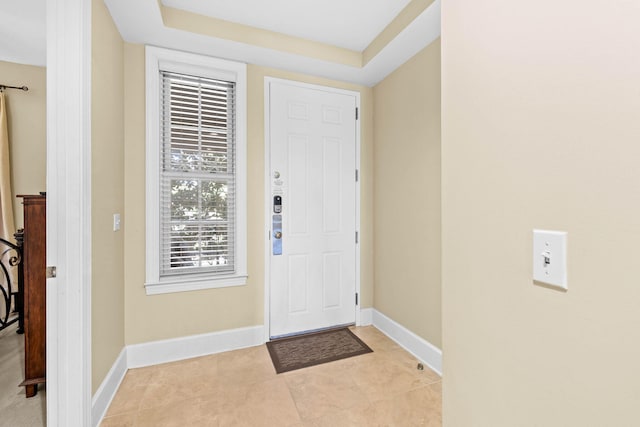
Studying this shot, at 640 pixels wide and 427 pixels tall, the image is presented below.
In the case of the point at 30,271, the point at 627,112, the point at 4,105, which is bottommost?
the point at 30,271

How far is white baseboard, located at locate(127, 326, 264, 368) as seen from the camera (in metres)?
2.17

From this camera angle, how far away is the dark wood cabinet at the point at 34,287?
1648 mm

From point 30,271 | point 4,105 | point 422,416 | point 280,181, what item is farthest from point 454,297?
point 4,105

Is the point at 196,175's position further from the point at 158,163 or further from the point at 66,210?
the point at 66,210

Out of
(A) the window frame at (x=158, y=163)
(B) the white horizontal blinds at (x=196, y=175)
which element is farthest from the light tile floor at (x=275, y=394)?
(B) the white horizontal blinds at (x=196, y=175)

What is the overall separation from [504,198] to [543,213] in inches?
3.8

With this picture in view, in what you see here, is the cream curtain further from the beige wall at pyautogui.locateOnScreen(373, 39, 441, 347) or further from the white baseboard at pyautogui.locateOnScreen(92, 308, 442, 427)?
the beige wall at pyautogui.locateOnScreen(373, 39, 441, 347)

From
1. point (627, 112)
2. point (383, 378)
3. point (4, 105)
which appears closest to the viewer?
point (627, 112)

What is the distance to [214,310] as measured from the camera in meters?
2.39

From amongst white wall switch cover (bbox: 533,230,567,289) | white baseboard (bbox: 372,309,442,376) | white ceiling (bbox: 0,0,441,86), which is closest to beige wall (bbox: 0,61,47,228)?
white ceiling (bbox: 0,0,441,86)

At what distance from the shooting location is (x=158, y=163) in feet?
7.30

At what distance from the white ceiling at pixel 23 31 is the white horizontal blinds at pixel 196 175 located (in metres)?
1.03

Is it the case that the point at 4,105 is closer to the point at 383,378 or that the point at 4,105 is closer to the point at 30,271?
the point at 30,271

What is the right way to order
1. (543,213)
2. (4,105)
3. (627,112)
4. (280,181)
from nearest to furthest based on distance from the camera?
(627,112), (543,213), (280,181), (4,105)
